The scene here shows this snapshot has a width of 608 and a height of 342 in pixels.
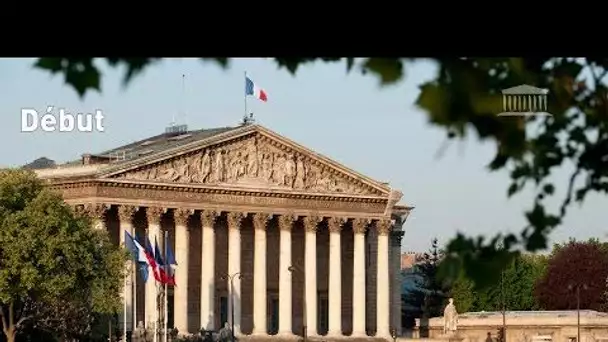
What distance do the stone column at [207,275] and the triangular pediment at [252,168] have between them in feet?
7.53

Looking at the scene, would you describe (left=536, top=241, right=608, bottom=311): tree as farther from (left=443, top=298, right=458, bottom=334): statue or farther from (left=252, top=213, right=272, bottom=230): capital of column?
(left=252, top=213, right=272, bottom=230): capital of column

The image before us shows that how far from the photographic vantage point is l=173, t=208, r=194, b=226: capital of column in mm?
80688

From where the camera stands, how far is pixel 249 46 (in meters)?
5.12

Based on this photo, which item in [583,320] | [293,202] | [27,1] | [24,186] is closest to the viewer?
[27,1]

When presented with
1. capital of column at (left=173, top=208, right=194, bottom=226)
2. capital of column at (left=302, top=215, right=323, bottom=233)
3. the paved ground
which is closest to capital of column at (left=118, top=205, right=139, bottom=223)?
capital of column at (left=173, top=208, right=194, bottom=226)

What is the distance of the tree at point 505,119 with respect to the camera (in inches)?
179

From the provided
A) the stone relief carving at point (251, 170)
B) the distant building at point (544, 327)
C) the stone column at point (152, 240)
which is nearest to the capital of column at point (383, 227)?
the stone relief carving at point (251, 170)

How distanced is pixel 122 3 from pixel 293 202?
8129 centimetres

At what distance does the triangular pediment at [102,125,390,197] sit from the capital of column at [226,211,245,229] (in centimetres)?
136

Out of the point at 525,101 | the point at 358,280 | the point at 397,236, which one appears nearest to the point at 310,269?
the point at 358,280

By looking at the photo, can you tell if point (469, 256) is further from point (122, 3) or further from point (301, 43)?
point (122, 3)

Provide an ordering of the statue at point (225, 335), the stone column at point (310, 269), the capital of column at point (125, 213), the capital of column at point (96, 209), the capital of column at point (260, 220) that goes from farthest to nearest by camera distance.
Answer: the stone column at point (310, 269), the capital of column at point (260, 220), the capital of column at point (125, 213), the capital of column at point (96, 209), the statue at point (225, 335)

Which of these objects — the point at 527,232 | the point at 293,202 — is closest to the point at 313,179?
the point at 293,202

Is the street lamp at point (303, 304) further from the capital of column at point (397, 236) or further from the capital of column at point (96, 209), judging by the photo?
the capital of column at point (96, 209)
